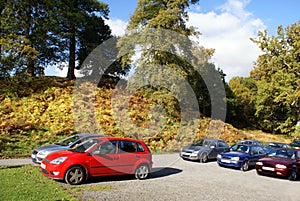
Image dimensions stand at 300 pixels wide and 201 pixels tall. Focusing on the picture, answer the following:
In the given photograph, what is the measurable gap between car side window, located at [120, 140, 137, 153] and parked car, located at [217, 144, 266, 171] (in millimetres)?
6638

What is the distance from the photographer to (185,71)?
88.3 ft

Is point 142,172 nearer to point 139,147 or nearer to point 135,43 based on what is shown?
point 139,147

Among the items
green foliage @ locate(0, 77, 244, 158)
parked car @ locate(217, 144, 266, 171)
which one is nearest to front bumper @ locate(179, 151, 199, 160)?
parked car @ locate(217, 144, 266, 171)

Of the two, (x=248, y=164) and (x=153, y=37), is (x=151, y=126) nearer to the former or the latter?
(x=153, y=37)

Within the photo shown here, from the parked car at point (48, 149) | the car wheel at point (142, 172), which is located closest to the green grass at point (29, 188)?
the parked car at point (48, 149)

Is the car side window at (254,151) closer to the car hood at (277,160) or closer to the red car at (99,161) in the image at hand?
the car hood at (277,160)

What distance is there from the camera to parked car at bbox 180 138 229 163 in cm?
1652

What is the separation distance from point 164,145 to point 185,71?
856 centimetres

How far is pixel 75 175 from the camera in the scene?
8945 millimetres

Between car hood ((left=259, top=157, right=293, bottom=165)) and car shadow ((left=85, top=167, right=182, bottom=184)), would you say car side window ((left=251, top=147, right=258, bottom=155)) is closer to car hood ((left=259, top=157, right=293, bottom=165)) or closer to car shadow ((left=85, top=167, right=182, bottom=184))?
car hood ((left=259, top=157, right=293, bottom=165))

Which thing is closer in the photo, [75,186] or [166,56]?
[75,186]

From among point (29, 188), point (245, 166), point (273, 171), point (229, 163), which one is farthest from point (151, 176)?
point (245, 166)

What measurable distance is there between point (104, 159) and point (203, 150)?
28.8 ft

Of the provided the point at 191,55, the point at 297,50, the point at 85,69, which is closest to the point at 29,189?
the point at 191,55
